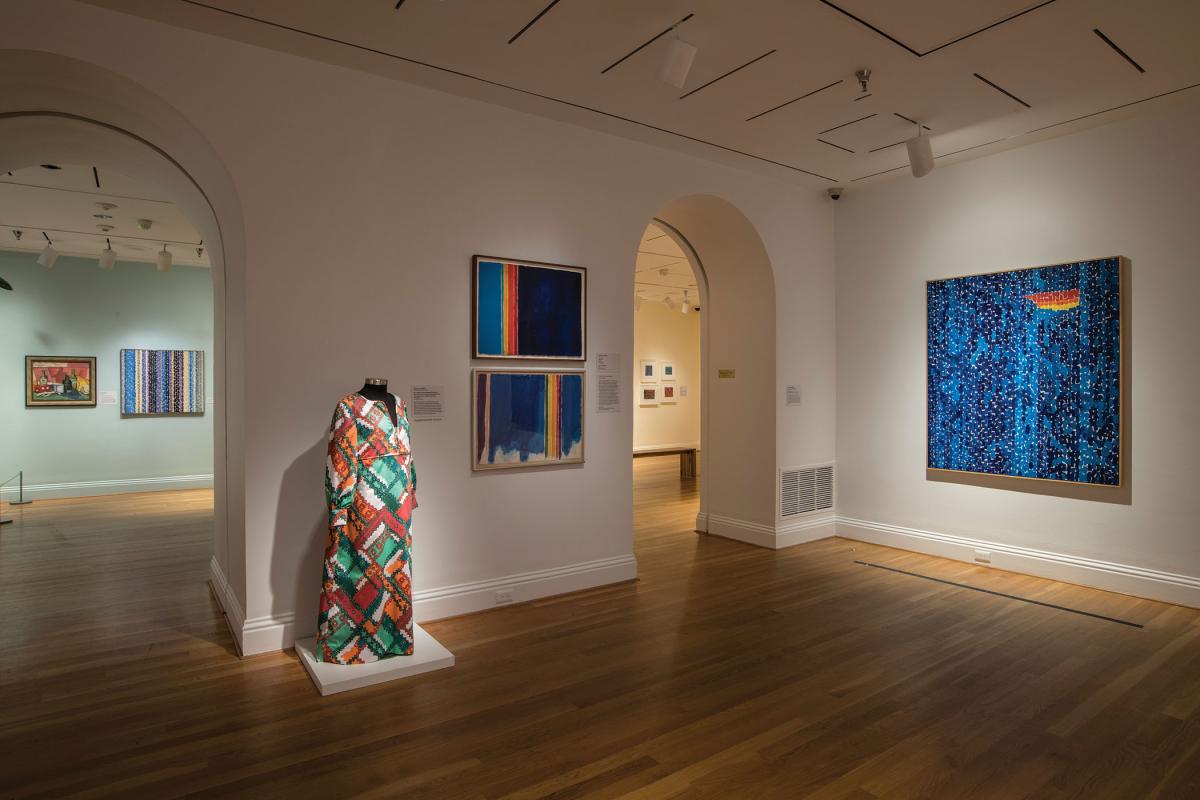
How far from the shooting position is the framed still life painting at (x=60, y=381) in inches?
349

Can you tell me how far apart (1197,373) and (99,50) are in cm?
672

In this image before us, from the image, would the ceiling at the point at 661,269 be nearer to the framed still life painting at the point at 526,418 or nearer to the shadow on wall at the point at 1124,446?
the framed still life painting at the point at 526,418

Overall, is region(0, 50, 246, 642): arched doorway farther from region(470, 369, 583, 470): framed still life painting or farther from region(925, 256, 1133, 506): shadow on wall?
region(925, 256, 1133, 506): shadow on wall

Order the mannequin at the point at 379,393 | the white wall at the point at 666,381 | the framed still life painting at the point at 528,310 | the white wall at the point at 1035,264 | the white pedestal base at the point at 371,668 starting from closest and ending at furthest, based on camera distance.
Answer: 1. the white pedestal base at the point at 371,668
2. the mannequin at the point at 379,393
3. the framed still life painting at the point at 528,310
4. the white wall at the point at 1035,264
5. the white wall at the point at 666,381

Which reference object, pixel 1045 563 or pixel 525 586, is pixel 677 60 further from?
pixel 1045 563

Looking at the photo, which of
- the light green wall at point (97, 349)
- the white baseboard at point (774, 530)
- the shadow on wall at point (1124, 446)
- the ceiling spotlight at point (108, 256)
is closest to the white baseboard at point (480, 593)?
the white baseboard at point (774, 530)

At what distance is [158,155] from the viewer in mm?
4113

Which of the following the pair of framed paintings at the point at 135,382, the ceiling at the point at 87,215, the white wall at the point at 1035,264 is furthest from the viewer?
the pair of framed paintings at the point at 135,382

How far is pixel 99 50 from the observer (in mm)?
3186

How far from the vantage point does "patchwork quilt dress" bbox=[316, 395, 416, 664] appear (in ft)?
11.0

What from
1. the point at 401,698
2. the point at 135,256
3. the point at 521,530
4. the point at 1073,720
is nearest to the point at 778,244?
the point at 521,530

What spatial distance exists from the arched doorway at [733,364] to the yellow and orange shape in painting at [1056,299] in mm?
2039

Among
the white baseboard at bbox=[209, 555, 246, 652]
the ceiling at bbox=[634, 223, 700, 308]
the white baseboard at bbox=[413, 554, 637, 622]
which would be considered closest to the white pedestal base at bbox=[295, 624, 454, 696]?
the white baseboard at bbox=[209, 555, 246, 652]

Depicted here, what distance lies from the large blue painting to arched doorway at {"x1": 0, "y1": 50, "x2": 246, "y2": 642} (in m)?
5.39
